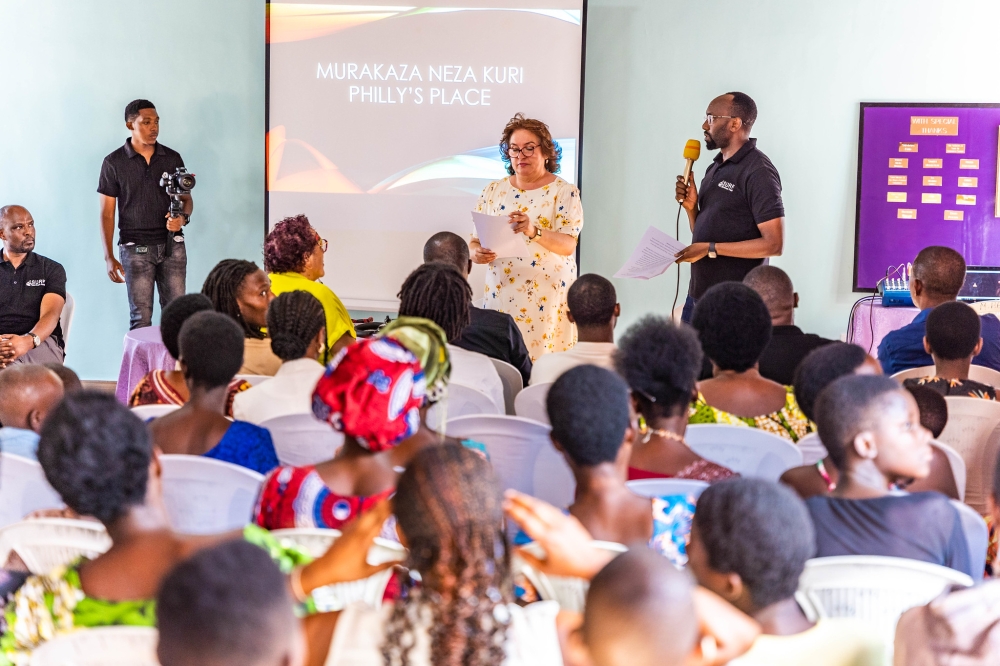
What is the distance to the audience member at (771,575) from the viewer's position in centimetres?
141

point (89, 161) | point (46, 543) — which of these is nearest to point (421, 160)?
point (89, 161)

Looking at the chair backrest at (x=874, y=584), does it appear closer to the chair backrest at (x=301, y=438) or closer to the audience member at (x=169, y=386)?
the chair backrest at (x=301, y=438)

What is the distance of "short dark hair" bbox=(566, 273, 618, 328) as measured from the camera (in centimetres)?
337

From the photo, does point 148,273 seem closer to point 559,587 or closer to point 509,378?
point 509,378

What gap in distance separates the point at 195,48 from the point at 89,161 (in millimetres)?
1090

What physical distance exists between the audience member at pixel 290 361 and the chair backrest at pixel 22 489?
685mm

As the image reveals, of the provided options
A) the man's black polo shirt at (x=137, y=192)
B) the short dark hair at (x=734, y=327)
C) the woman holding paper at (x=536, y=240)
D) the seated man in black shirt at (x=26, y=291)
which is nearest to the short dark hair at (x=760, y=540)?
the short dark hair at (x=734, y=327)

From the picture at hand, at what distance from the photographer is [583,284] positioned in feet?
11.2

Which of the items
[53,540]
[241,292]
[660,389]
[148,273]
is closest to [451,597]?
[53,540]

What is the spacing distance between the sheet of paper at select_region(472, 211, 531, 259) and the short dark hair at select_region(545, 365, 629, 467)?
2.77 metres

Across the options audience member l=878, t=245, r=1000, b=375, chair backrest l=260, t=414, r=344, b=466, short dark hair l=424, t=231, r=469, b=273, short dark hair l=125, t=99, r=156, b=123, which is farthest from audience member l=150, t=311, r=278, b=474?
short dark hair l=125, t=99, r=156, b=123

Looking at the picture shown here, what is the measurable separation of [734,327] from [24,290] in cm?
374

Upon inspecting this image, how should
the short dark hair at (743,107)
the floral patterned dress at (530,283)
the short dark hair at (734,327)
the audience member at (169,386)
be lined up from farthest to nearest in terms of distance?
1. the floral patterned dress at (530,283)
2. the short dark hair at (743,107)
3. the audience member at (169,386)
4. the short dark hair at (734,327)

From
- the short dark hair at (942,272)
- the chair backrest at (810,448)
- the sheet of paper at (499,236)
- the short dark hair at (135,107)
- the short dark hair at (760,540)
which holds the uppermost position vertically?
the short dark hair at (135,107)
